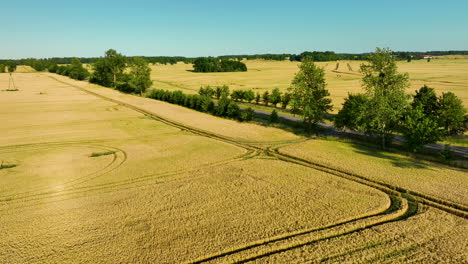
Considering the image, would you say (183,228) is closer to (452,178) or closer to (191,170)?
(191,170)

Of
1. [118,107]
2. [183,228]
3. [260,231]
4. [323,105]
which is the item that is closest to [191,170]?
[183,228]

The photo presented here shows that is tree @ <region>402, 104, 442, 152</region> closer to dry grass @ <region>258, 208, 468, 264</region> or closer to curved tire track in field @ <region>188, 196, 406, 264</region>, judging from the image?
dry grass @ <region>258, 208, 468, 264</region>

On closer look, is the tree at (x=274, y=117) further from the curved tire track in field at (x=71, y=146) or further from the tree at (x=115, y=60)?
the tree at (x=115, y=60)

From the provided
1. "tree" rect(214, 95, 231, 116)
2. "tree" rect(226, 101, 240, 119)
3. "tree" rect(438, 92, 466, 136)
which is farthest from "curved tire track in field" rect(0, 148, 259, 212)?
"tree" rect(438, 92, 466, 136)

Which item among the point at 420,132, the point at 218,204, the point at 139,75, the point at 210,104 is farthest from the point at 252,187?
the point at 139,75

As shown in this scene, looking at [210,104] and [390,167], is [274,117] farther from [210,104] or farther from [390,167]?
[390,167]

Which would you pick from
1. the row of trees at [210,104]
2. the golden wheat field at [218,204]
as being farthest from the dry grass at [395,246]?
the row of trees at [210,104]
